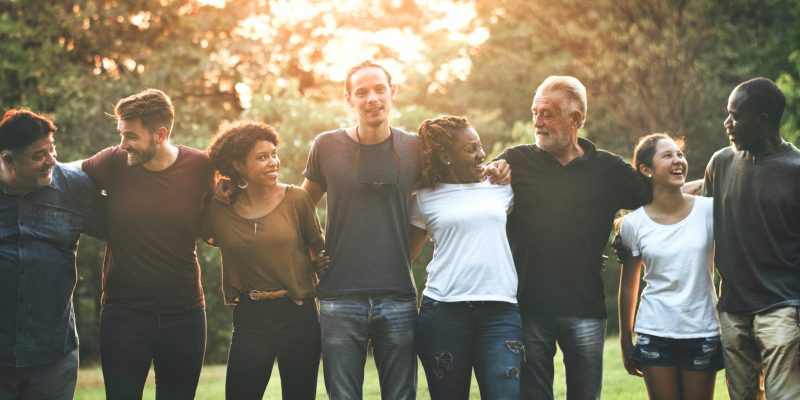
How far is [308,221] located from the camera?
5094 millimetres

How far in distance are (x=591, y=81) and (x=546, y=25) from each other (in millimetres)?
1897

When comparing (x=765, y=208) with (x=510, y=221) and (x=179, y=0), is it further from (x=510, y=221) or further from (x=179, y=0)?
(x=179, y=0)

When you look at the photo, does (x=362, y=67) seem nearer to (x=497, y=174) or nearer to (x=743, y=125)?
(x=497, y=174)

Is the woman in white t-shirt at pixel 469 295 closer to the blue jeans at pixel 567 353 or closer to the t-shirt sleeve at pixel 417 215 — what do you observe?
the t-shirt sleeve at pixel 417 215

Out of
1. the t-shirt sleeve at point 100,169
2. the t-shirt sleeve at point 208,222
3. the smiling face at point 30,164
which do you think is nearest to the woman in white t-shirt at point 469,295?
the t-shirt sleeve at point 208,222

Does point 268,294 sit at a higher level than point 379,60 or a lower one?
lower

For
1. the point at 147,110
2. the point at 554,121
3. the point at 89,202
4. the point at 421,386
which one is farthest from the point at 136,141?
the point at 421,386

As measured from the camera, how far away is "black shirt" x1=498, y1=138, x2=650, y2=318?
4.99 meters

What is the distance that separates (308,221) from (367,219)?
359 millimetres

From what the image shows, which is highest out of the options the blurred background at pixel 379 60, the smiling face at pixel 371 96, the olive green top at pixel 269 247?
the blurred background at pixel 379 60

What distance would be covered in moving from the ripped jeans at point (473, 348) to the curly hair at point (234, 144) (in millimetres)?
1368

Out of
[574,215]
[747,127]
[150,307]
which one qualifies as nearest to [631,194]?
[574,215]

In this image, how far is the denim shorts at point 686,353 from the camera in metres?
4.93

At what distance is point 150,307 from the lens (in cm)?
493
